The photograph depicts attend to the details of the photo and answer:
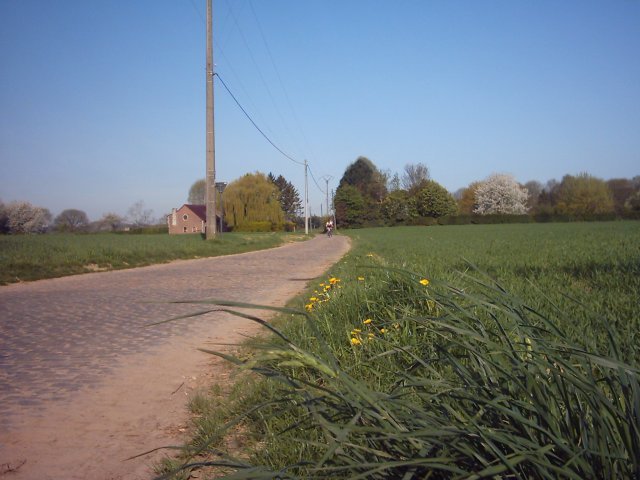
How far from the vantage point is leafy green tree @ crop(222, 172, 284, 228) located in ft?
230

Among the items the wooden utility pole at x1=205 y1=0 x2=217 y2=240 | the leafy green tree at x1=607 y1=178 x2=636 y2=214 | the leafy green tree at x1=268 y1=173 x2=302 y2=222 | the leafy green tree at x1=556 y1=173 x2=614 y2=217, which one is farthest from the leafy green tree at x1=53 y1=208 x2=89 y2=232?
the leafy green tree at x1=607 y1=178 x2=636 y2=214

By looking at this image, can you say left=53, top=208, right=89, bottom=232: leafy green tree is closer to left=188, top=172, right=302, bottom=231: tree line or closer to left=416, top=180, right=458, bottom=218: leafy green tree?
left=188, top=172, right=302, bottom=231: tree line

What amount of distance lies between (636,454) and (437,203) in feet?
309

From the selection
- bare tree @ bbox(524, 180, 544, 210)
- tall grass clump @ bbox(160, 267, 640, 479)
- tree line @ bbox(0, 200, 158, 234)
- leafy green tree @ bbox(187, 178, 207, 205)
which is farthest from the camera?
leafy green tree @ bbox(187, 178, 207, 205)

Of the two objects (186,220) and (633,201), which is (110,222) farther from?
(633,201)

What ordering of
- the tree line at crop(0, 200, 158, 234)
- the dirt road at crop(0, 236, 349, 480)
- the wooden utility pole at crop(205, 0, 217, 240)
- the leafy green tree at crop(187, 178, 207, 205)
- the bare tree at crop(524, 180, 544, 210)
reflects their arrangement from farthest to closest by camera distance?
the leafy green tree at crop(187, 178, 207, 205) < the bare tree at crop(524, 180, 544, 210) < the tree line at crop(0, 200, 158, 234) < the wooden utility pole at crop(205, 0, 217, 240) < the dirt road at crop(0, 236, 349, 480)

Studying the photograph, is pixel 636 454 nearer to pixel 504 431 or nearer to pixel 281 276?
pixel 504 431

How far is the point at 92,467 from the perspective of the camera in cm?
248

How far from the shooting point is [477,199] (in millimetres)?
97312

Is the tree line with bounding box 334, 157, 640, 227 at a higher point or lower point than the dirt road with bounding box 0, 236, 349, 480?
higher

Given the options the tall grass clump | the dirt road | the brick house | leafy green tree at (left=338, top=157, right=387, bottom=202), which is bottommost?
the dirt road

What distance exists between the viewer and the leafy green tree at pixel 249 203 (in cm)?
7012

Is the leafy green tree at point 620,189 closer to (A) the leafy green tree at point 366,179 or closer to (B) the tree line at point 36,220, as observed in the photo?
(A) the leafy green tree at point 366,179

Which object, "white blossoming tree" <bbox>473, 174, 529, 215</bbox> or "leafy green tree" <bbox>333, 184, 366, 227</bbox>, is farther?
"leafy green tree" <bbox>333, 184, 366, 227</bbox>
